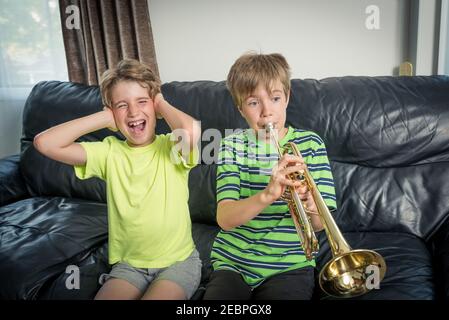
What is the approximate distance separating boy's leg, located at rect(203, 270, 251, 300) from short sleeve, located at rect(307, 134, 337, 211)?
291mm

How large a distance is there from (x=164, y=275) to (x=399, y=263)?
657mm

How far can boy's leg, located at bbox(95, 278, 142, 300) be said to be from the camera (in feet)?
3.13

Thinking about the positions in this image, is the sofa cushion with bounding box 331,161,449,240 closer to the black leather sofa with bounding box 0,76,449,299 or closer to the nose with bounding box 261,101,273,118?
the black leather sofa with bounding box 0,76,449,299

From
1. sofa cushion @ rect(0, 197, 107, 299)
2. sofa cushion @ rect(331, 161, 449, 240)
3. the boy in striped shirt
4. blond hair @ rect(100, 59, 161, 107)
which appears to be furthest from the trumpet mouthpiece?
sofa cushion @ rect(0, 197, 107, 299)

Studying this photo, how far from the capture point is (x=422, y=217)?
133 cm

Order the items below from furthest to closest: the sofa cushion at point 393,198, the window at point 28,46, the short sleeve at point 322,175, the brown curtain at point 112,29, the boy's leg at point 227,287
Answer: the window at point 28,46, the brown curtain at point 112,29, the sofa cushion at point 393,198, the short sleeve at point 322,175, the boy's leg at point 227,287

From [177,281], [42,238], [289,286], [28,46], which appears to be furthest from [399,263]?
[28,46]

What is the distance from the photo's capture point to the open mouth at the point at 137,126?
1.00 m

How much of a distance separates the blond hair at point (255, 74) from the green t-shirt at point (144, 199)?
0.22m

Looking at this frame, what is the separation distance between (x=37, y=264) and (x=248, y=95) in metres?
0.78

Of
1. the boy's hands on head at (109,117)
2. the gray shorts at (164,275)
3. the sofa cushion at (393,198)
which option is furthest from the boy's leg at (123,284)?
the sofa cushion at (393,198)

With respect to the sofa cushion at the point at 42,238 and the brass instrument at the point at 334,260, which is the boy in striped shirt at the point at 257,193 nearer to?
the brass instrument at the point at 334,260

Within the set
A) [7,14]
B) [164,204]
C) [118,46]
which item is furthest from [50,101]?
[164,204]

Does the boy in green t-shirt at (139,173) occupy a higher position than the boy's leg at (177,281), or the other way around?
the boy in green t-shirt at (139,173)
